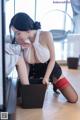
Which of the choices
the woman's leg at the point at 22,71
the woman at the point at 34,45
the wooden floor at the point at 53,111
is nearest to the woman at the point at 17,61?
the woman's leg at the point at 22,71

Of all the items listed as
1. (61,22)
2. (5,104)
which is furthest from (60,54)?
(5,104)

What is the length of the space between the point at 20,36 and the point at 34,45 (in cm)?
16

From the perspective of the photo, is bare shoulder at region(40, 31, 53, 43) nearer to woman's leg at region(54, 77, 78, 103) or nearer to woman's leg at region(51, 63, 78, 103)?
woman's leg at region(51, 63, 78, 103)

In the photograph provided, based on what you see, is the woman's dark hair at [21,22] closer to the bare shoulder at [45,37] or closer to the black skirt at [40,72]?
the bare shoulder at [45,37]

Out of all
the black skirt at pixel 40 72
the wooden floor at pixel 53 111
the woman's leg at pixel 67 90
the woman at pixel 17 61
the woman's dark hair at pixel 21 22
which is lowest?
the wooden floor at pixel 53 111

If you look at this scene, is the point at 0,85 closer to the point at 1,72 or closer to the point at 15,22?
the point at 1,72

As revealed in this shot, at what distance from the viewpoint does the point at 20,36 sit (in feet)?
7.72

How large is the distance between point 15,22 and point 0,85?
2.49 feet

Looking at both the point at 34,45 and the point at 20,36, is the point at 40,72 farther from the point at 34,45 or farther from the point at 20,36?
the point at 20,36

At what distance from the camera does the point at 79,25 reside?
15.4 ft

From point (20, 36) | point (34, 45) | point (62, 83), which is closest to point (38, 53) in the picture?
point (34, 45)

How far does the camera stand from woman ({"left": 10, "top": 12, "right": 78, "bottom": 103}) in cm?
231

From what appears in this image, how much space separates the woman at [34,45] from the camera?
7.58 feet

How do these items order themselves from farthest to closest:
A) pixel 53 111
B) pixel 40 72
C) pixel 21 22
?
pixel 40 72
pixel 53 111
pixel 21 22
